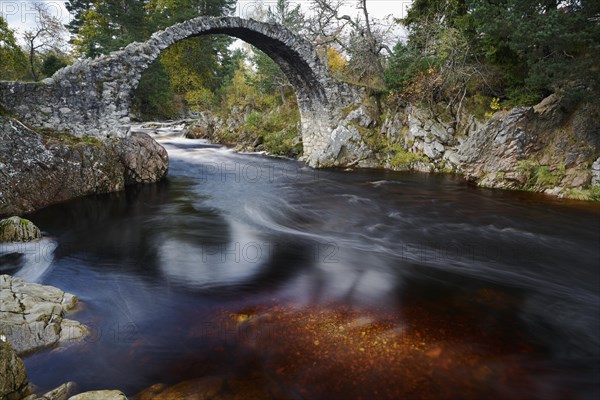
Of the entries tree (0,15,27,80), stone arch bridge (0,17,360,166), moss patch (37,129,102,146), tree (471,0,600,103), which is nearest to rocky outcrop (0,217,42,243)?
moss patch (37,129,102,146)

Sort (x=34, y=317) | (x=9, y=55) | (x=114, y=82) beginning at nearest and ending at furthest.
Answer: (x=34, y=317) < (x=114, y=82) < (x=9, y=55)

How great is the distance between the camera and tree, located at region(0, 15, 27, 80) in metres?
19.1

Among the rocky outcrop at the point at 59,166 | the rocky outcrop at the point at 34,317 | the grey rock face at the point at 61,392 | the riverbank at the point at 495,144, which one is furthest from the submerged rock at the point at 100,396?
the riverbank at the point at 495,144

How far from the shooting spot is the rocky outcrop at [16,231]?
6.29m

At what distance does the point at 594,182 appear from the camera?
8086 millimetres

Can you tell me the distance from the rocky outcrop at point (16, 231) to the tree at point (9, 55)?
1901cm

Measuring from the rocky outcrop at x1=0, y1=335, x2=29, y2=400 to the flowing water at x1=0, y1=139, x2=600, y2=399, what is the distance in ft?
1.19

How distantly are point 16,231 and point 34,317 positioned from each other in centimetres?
391

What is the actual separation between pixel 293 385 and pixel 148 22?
29.3 meters

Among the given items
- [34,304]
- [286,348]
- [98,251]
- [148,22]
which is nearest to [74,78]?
[98,251]

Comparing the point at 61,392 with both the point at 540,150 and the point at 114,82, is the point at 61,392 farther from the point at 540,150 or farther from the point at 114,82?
the point at 540,150

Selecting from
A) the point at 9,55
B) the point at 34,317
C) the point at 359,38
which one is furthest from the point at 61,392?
the point at 9,55

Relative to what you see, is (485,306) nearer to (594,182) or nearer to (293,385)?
(293,385)

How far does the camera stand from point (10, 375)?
2520mm
